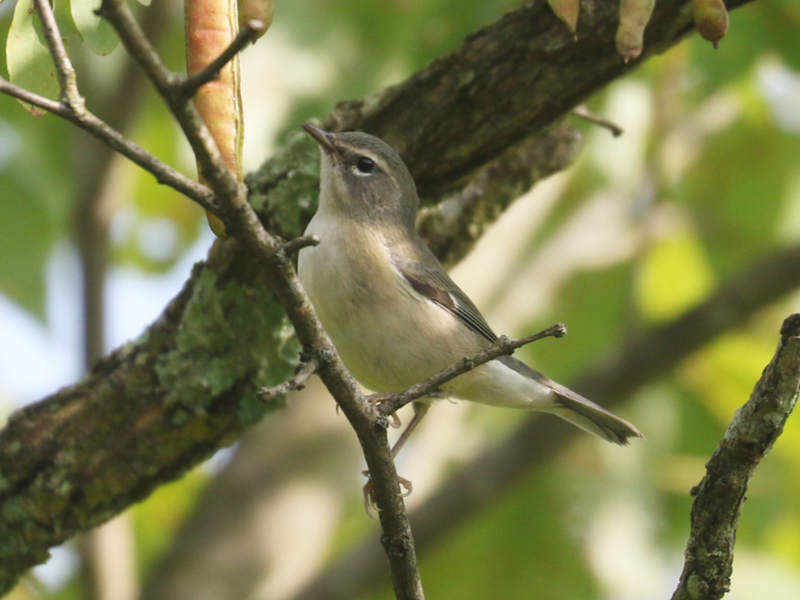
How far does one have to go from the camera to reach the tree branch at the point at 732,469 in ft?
8.03

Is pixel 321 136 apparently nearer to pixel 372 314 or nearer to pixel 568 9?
pixel 372 314

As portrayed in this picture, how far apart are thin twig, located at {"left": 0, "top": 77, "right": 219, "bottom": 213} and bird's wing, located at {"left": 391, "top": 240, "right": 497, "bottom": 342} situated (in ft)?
5.71

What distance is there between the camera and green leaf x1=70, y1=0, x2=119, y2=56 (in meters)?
2.30

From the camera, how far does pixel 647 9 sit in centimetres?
242

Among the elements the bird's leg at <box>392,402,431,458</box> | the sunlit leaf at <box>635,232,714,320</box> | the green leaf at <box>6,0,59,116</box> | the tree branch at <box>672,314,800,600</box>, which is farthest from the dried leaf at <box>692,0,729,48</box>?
the sunlit leaf at <box>635,232,714,320</box>

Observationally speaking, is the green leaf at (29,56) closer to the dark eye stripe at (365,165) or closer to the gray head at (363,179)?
the gray head at (363,179)

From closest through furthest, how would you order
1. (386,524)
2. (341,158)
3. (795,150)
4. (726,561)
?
(726,561) < (386,524) < (341,158) < (795,150)

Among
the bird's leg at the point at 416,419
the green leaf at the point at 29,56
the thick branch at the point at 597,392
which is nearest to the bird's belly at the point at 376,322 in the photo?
the bird's leg at the point at 416,419

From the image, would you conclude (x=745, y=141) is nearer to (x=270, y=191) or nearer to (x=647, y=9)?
(x=270, y=191)

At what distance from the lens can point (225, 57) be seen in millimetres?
2029

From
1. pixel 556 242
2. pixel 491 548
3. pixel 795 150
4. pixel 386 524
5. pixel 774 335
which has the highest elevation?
pixel 556 242

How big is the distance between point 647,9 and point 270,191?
2003mm

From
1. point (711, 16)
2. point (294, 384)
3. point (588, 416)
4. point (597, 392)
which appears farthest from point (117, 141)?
point (597, 392)

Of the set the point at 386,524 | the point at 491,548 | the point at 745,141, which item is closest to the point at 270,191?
the point at 386,524
